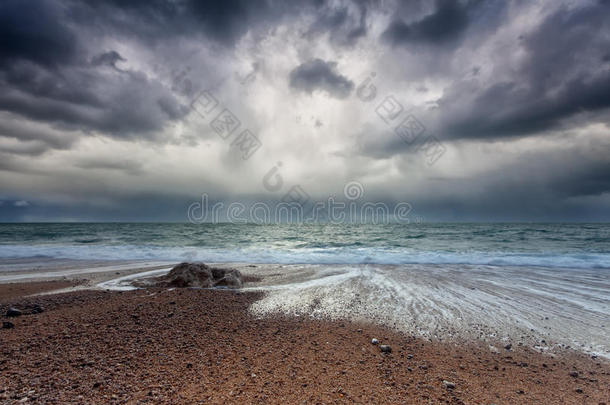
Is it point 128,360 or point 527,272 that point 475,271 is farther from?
point 128,360

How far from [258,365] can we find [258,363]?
0.05 metres

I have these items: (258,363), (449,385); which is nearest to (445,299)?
(449,385)

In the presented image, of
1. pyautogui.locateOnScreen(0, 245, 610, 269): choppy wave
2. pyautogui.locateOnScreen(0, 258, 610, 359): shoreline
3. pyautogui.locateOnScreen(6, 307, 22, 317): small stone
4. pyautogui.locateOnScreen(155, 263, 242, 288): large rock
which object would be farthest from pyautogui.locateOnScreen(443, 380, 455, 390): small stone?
pyautogui.locateOnScreen(0, 245, 610, 269): choppy wave

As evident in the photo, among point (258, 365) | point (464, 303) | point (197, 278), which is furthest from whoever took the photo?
point (197, 278)

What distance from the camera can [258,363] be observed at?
126 inches

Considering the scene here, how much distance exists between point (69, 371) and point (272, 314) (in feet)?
10.0

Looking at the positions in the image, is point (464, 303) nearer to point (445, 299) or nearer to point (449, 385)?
point (445, 299)

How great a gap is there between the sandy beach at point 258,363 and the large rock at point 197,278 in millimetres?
2225

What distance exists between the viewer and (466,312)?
18.0 ft

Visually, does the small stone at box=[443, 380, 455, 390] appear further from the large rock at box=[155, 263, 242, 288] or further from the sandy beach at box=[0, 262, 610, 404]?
the large rock at box=[155, 263, 242, 288]

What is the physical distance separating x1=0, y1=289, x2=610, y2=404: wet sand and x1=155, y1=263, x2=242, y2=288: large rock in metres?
2.60

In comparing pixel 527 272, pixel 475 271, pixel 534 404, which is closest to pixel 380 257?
pixel 475 271

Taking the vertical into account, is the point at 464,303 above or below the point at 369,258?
above

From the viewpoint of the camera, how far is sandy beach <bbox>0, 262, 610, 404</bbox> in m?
2.63
